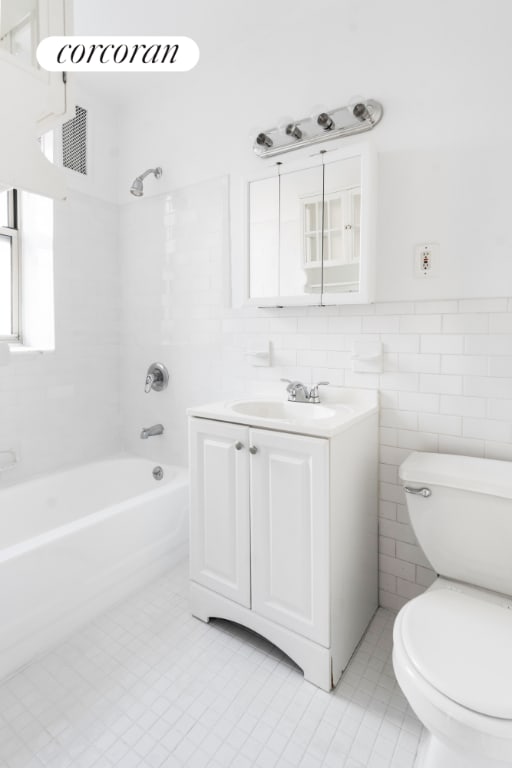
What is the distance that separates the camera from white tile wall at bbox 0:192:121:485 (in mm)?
2334

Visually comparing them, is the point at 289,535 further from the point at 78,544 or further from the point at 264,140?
the point at 264,140

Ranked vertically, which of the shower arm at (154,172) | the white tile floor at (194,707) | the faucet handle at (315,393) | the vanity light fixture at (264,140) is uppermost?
the shower arm at (154,172)

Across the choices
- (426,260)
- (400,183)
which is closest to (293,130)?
(400,183)

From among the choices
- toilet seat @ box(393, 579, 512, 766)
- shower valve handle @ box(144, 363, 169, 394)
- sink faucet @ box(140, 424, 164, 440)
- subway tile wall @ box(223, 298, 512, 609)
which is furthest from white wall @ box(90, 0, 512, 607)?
toilet seat @ box(393, 579, 512, 766)

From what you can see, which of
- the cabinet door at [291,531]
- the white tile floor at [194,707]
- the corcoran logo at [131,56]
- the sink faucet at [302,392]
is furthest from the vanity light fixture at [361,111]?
the white tile floor at [194,707]

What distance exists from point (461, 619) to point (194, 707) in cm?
88

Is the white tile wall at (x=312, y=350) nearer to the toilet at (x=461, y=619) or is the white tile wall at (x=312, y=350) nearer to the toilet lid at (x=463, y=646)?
the toilet at (x=461, y=619)

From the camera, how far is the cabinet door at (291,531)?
1407 mm

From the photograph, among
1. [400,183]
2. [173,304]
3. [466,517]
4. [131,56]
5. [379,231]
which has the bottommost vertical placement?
[466,517]

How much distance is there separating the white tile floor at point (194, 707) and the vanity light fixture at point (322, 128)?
6.75ft

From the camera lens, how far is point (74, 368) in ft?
8.50

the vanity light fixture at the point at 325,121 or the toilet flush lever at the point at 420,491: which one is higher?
the vanity light fixture at the point at 325,121

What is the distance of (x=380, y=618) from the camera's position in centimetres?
181

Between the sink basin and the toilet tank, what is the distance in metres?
0.46
